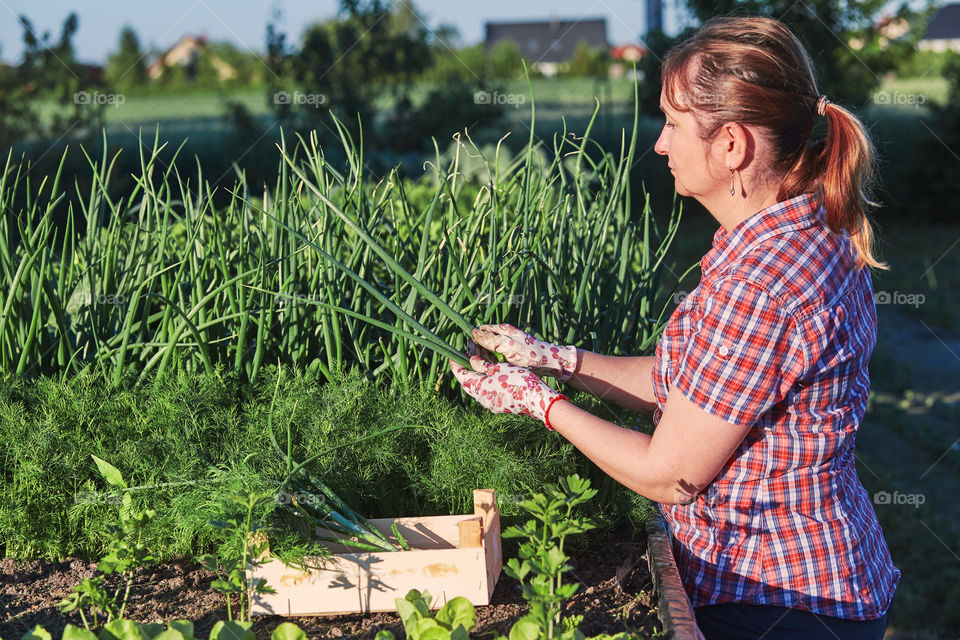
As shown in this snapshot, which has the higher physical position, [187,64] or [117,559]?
[187,64]

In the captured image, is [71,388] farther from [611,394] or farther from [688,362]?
[688,362]

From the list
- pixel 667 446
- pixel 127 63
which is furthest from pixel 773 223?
pixel 127 63

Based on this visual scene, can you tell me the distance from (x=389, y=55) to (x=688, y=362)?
724 cm

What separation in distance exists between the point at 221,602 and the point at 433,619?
18.9 inches

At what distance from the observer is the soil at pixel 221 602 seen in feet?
4.83

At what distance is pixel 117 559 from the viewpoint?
1363 mm

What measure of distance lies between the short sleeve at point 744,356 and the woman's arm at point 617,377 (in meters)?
0.44

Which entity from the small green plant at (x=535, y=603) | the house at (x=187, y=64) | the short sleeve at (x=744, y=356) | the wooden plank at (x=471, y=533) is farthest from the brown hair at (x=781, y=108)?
the house at (x=187, y=64)
